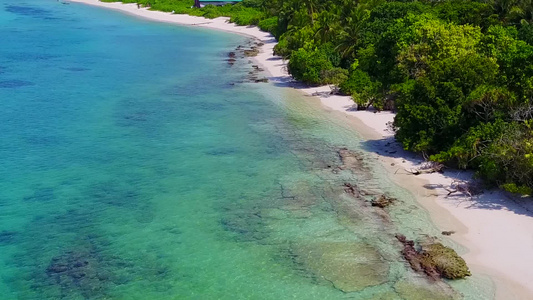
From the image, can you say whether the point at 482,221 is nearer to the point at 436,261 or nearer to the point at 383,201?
the point at 436,261

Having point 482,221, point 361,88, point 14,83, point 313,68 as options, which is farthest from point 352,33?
point 14,83

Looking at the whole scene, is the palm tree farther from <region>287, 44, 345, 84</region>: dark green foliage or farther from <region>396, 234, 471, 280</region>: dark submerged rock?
<region>396, 234, 471, 280</region>: dark submerged rock

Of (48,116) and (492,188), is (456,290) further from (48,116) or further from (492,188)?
(48,116)

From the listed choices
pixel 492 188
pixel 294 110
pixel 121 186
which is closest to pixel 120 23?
pixel 294 110

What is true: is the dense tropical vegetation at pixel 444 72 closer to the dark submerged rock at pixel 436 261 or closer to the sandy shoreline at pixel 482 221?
the sandy shoreline at pixel 482 221

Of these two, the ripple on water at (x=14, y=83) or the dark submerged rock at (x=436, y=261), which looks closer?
the dark submerged rock at (x=436, y=261)

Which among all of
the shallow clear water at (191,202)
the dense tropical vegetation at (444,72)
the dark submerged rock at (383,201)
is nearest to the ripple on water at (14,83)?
the shallow clear water at (191,202)
